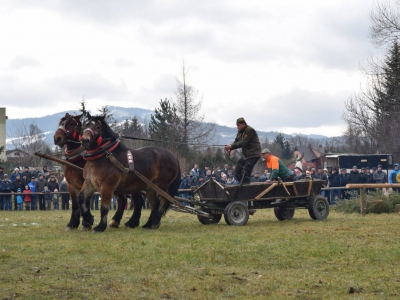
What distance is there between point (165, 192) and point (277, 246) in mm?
4771

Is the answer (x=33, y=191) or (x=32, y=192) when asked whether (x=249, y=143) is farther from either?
(x=33, y=191)

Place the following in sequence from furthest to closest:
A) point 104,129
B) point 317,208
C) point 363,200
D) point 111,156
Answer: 1. point 363,200
2. point 317,208
3. point 104,129
4. point 111,156

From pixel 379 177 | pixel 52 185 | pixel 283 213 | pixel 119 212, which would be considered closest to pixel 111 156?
pixel 119 212

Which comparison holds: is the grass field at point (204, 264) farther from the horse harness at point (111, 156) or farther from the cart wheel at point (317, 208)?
the cart wheel at point (317, 208)

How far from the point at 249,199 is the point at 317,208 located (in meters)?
2.08

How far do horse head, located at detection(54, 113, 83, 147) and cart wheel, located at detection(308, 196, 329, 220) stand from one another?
578 centimetres

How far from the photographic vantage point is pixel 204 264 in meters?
9.67

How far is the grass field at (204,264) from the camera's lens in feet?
25.7

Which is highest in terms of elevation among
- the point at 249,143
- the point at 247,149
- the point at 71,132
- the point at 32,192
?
the point at 71,132

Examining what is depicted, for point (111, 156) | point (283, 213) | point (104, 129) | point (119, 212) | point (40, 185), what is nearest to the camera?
point (111, 156)

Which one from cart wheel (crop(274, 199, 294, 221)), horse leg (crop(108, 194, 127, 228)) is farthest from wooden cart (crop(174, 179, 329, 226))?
horse leg (crop(108, 194, 127, 228))

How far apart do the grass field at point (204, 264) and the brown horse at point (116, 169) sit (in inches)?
35.3

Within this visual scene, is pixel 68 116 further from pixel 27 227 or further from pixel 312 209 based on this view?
pixel 312 209

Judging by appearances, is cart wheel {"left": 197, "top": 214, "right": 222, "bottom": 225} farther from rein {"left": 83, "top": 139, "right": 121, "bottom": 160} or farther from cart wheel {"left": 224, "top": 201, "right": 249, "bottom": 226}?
rein {"left": 83, "top": 139, "right": 121, "bottom": 160}
